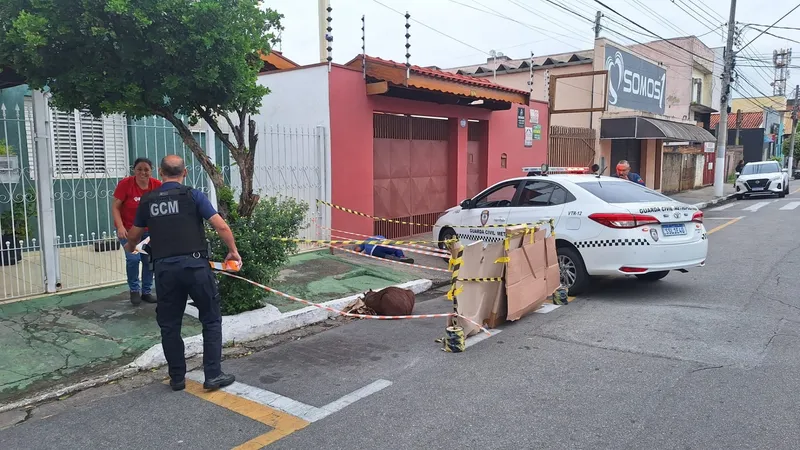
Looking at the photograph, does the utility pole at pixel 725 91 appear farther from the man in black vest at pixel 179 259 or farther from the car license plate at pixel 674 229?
the man in black vest at pixel 179 259

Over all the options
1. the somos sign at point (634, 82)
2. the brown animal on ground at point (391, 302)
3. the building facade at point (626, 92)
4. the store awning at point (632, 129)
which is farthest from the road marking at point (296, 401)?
the store awning at point (632, 129)

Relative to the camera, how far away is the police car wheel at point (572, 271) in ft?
23.4

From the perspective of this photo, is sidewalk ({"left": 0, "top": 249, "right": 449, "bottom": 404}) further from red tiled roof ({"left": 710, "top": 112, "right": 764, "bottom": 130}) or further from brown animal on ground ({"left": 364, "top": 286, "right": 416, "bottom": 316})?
red tiled roof ({"left": 710, "top": 112, "right": 764, "bottom": 130})

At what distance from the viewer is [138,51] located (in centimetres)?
527

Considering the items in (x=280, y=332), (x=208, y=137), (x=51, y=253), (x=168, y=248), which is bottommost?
(x=280, y=332)

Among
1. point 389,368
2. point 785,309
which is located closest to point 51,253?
point 389,368

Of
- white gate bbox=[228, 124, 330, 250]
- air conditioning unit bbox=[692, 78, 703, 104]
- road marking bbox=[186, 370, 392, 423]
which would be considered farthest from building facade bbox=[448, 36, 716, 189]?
road marking bbox=[186, 370, 392, 423]

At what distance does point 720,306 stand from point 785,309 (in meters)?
0.64

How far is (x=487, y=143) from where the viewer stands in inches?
562

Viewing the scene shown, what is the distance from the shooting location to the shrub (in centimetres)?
590

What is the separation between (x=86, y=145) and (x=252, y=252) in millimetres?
4745

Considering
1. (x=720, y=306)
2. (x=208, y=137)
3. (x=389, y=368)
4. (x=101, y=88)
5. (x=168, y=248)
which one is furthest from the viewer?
(x=208, y=137)

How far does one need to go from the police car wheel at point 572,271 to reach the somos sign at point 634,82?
1478cm

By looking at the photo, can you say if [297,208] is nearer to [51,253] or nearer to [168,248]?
[168,248]
